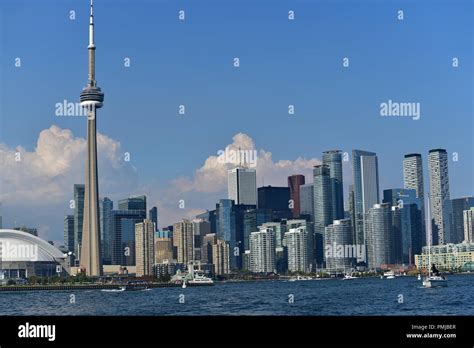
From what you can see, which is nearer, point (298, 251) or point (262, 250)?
point (262, 250)

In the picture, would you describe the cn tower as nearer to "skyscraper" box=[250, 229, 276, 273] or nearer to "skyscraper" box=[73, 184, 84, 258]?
"skyscraper" box=[73, 184, 84, 258]

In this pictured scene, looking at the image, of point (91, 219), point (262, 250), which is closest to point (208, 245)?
point (262, 250)

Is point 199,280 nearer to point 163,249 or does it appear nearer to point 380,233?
point 163,249

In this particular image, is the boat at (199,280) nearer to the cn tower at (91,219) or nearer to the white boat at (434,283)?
the cn tower at (91,219)

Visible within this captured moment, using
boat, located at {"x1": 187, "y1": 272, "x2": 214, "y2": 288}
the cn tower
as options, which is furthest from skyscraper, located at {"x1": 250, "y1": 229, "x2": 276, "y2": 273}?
the cn tower
